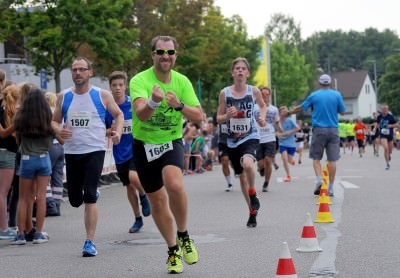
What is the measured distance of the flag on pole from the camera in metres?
64.9

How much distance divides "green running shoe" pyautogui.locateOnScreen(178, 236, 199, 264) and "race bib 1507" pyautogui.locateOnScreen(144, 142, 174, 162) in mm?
724

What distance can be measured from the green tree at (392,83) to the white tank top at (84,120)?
8905cm

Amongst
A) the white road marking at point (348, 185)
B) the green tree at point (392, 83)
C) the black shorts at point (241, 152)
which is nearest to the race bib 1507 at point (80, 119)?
the black shorts at point (241, 152)

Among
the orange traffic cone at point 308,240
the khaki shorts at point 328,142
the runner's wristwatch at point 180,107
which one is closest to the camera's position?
the runner's wristwatch at point 180,107

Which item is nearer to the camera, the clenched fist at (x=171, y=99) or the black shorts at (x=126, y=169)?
the clenched fist at (x=171, y=99)

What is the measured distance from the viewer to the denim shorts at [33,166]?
10102mm

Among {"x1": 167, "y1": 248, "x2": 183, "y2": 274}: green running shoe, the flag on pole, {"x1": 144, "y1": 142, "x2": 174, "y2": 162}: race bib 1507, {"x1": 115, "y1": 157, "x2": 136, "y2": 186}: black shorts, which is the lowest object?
{"x1": 167, "y1": 248, "x2": 183, "y2": 274}: green running shoe

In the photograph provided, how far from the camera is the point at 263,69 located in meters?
65.8

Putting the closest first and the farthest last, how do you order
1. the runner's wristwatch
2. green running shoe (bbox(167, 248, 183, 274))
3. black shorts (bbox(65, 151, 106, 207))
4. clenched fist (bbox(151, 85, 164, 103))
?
clenched fist (bbox(151, 85, 164, 103)) → the runner's wristwatch → green running shoe (bbox(167, 248, 183, 274)) → black shorts (bbox(65, 151, 106, 207))

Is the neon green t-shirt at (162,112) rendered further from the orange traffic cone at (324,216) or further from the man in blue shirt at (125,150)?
the orange traffic cone at (324,216)

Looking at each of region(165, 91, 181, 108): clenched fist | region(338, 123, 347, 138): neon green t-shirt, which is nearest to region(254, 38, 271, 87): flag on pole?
region(338, 123, 347, 138): neon green t-shirt

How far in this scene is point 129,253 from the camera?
29.1ft

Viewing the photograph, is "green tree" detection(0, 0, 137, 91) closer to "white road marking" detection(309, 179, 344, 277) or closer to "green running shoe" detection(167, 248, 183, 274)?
"white road marking" detection(309, 179, 344, 277)

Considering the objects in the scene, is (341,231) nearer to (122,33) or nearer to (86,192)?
(86,192)
